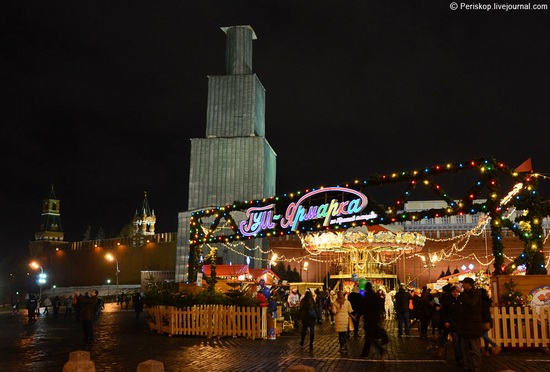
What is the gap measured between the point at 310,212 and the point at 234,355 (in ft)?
32.5

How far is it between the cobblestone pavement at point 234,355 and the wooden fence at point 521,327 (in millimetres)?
220

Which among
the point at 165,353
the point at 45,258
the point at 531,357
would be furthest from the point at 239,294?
the point at 45,258

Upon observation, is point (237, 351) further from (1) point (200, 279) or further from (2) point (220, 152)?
(2) point (220, 152)

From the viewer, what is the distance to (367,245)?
27.2 meters

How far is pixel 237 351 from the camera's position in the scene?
12.4 m

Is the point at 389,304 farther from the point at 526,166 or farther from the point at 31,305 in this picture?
the point at 31,305

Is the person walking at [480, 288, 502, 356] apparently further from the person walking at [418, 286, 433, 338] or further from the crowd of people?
the person walking at [418, 286, 433, 338]

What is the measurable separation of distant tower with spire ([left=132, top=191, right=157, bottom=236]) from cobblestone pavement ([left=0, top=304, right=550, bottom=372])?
111 metres

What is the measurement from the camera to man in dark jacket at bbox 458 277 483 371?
8.00m

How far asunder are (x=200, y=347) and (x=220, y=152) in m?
42.9

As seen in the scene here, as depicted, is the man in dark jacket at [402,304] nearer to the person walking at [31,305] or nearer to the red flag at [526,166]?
the red flag at [526,166]

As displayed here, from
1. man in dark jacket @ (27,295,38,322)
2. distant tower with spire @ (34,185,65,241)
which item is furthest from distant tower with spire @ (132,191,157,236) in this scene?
man in dark jacket @ (27,295,38,322)

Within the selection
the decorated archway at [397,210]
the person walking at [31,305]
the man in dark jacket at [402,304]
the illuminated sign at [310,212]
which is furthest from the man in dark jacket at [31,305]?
the man in dark jacket at [402,304]

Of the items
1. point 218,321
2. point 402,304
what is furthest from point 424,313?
point 218,321
